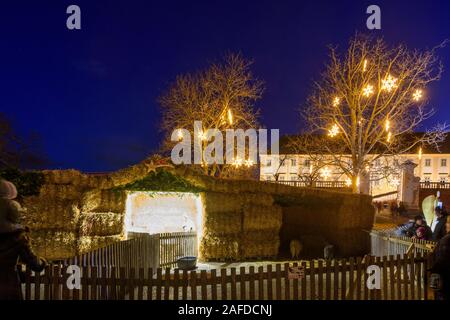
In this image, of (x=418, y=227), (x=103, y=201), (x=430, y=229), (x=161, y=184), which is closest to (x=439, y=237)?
(x=430, y=229)

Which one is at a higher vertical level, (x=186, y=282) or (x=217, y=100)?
(x=217, y=100)

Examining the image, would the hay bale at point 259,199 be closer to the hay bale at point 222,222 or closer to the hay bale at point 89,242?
the hay bale at point 222,222

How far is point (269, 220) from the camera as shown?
15.6 m

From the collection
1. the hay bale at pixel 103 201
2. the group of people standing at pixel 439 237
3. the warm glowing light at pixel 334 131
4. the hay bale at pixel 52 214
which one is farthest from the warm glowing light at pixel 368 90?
the hay bale at pixel 52 214

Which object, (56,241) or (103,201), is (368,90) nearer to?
(103,201)

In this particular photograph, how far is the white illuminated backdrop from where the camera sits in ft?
51.6

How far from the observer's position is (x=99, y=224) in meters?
15.2

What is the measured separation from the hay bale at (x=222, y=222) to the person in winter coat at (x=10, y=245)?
10.1 metres

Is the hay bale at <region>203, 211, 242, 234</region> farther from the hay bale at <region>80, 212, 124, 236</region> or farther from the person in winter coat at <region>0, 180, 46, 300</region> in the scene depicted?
the person in winter coat at <region>0, 180, 46, 300</region>

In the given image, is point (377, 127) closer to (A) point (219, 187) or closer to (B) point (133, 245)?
(A) point (219, 187)

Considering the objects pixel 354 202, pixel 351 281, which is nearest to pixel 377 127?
pixel 354 202

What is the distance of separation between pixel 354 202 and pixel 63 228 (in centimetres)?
1228

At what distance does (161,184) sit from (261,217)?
4.28m

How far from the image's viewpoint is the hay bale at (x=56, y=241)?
15039 mm
